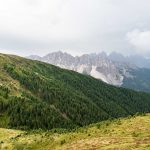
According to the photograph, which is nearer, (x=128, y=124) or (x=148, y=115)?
(x=128, y=124)

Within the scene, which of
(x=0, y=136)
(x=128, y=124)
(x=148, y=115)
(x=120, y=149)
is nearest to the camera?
(x=120, y=149)

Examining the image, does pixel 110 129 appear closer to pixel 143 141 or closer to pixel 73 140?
pixel 73 140

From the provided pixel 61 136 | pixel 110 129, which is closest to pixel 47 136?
pixel 61 136

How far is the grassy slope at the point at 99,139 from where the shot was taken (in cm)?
5033

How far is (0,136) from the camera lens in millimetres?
79250

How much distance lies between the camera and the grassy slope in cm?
5033

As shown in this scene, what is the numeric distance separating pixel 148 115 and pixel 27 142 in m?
21.1

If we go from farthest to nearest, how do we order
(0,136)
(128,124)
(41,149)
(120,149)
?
(0,136), (128,124), (41,149), (120,149)

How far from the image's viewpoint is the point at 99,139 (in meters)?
55.2

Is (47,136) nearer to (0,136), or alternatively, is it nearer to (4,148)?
(4,148)

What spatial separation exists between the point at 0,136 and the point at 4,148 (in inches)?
699

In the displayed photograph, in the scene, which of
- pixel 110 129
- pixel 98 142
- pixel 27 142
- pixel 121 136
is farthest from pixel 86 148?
pixel 27 142

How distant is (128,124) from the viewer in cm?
6169

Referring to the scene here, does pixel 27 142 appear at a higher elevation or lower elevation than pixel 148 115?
A: lower
